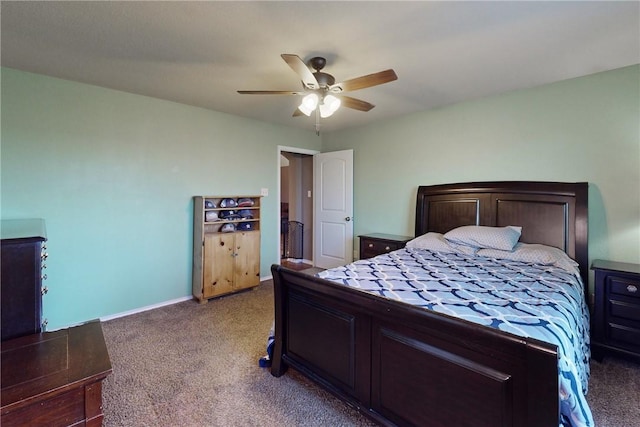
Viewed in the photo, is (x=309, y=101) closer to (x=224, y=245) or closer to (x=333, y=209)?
(x=224, y=245)

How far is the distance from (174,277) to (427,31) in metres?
3.62

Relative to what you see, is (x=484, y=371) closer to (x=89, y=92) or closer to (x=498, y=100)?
(x=498, y=100)

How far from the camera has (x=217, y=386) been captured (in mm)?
2037

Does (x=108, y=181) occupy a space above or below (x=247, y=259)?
above

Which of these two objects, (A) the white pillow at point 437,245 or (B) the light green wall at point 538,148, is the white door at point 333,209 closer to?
(B) the light green wall at point 538,148

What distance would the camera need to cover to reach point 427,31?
6.52 ft

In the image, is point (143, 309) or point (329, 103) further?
point (143, 309)

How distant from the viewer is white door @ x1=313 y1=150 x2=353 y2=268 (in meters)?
4.74

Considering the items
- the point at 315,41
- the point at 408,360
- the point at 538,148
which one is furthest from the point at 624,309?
the point at 315,41

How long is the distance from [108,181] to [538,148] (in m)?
4.53

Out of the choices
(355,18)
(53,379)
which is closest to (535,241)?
(355,18)

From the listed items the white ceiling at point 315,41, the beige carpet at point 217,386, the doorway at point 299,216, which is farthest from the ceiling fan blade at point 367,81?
the doorway at point 299,216

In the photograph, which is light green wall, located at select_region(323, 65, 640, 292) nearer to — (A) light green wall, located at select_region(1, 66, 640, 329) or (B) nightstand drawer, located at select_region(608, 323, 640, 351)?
(A) light green wall, located at select_region(1, 66, 640, 329)

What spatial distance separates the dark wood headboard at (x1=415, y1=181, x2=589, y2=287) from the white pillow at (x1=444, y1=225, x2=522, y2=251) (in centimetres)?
19
